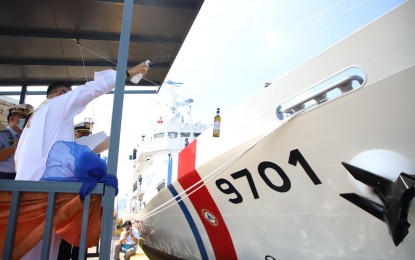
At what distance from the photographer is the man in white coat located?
1754 mm

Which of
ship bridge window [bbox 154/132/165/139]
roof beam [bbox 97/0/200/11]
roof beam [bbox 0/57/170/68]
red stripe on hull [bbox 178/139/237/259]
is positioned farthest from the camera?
ship bridge window [bbox 154/132/165/139]

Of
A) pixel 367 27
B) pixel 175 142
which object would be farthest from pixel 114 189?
pixel 175 142

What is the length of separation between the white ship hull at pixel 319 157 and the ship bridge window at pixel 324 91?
0.04 meters

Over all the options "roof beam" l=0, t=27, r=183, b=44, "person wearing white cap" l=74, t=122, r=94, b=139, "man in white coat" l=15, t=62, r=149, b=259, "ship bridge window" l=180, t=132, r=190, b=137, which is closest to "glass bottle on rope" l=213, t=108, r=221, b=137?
"roof beam" l=0, t=27, r=183, b=44

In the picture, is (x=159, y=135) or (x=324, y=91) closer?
(x=324, y=91)

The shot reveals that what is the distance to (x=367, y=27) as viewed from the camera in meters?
2.31

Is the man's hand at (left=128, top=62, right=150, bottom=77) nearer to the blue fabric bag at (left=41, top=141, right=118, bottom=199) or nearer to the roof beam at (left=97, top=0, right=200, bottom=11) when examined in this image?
the blue fabric bag at (left=41, top=141, right=118, bottom=199)

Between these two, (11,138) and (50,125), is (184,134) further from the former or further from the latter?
(50,125)

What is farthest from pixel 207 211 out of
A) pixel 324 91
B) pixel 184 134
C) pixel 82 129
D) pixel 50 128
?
pixel 184 134

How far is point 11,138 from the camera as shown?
269 centimetres

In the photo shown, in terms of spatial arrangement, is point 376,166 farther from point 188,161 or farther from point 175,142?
point 175,142

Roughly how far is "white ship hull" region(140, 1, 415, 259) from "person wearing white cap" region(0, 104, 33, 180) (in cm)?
193

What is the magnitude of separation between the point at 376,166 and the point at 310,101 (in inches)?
29.4

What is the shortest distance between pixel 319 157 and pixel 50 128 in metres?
2.09
